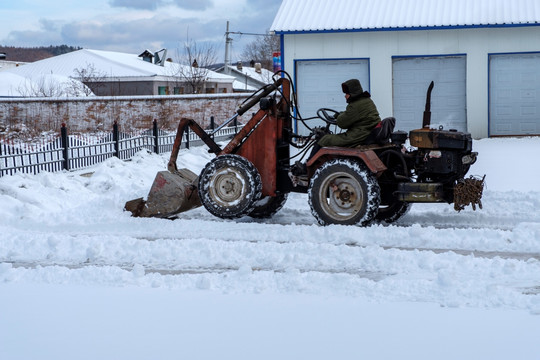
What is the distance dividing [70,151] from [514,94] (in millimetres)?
13171

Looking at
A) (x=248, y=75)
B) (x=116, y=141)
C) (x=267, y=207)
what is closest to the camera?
(x=267, y=207)

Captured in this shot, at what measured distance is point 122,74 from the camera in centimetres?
5456

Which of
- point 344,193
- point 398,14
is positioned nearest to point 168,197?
point 344,193

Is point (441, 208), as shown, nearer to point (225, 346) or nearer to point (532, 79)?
point (225, 346)

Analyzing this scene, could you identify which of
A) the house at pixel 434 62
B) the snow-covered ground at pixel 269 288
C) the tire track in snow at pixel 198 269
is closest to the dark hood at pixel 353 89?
the snow-covered ground at pixel 269 288

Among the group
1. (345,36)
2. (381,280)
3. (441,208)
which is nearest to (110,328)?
(381,280)

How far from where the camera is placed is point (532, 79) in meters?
23.3

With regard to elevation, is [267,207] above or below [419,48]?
below

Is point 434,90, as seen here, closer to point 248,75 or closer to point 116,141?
point 116,141

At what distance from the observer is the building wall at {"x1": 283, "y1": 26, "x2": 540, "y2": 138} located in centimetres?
2339

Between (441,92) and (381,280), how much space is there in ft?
58.5

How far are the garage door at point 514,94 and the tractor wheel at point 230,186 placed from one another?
49.4ft

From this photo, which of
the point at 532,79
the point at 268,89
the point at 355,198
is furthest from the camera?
the point at 532,79

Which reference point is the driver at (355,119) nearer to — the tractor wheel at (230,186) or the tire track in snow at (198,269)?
the tractor wheel at (230,186)
